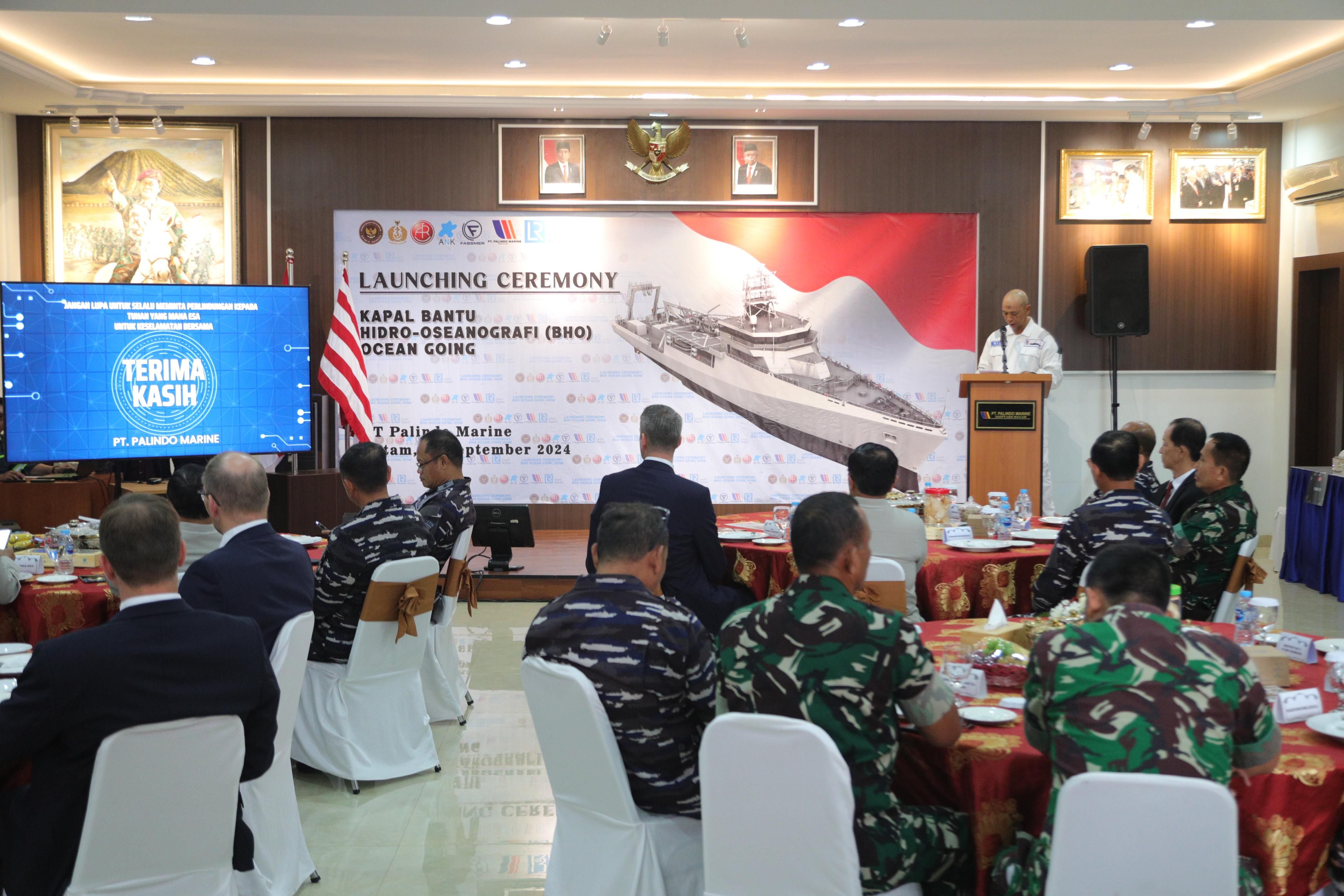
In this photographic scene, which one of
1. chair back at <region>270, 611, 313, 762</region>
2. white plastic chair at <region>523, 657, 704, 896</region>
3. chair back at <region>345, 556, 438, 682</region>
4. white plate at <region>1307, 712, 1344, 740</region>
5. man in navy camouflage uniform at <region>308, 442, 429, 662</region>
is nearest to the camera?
white plate at <region>1307, 712, 1344, 740</region>

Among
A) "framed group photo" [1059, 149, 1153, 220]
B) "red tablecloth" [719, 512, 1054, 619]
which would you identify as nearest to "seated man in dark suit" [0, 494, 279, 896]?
"red tablecloth" [719, 512, 1054, 619]

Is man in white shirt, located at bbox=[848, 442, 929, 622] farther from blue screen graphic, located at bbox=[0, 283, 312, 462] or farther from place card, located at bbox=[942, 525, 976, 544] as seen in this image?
blue screen graphic, located at bbox=[0, 283, 312, 462]

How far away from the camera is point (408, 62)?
845 centimetres

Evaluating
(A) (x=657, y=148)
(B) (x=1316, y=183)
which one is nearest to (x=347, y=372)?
(A) (x=657, y=148)

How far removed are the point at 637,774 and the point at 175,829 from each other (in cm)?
104

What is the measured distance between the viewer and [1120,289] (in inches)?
363

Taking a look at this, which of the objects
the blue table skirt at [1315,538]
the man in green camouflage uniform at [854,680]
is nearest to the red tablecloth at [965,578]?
the man in green camouflage uniform at [854,680]

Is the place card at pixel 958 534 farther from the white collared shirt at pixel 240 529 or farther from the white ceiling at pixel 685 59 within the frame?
the white ceiling at pixel 685 59

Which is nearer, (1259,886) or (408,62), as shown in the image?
(1259,886)

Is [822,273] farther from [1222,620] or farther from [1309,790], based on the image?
[1309,790]

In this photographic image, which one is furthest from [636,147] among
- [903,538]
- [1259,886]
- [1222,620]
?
[1259,886]

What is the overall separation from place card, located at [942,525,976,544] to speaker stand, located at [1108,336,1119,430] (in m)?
4.66

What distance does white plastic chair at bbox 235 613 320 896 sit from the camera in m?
3.18

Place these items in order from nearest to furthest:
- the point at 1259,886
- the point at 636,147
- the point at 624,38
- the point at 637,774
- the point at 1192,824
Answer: the point at 1192,824, the point at 1259,886, the point at 637,774, the point at 624,38, the point at 636,147
